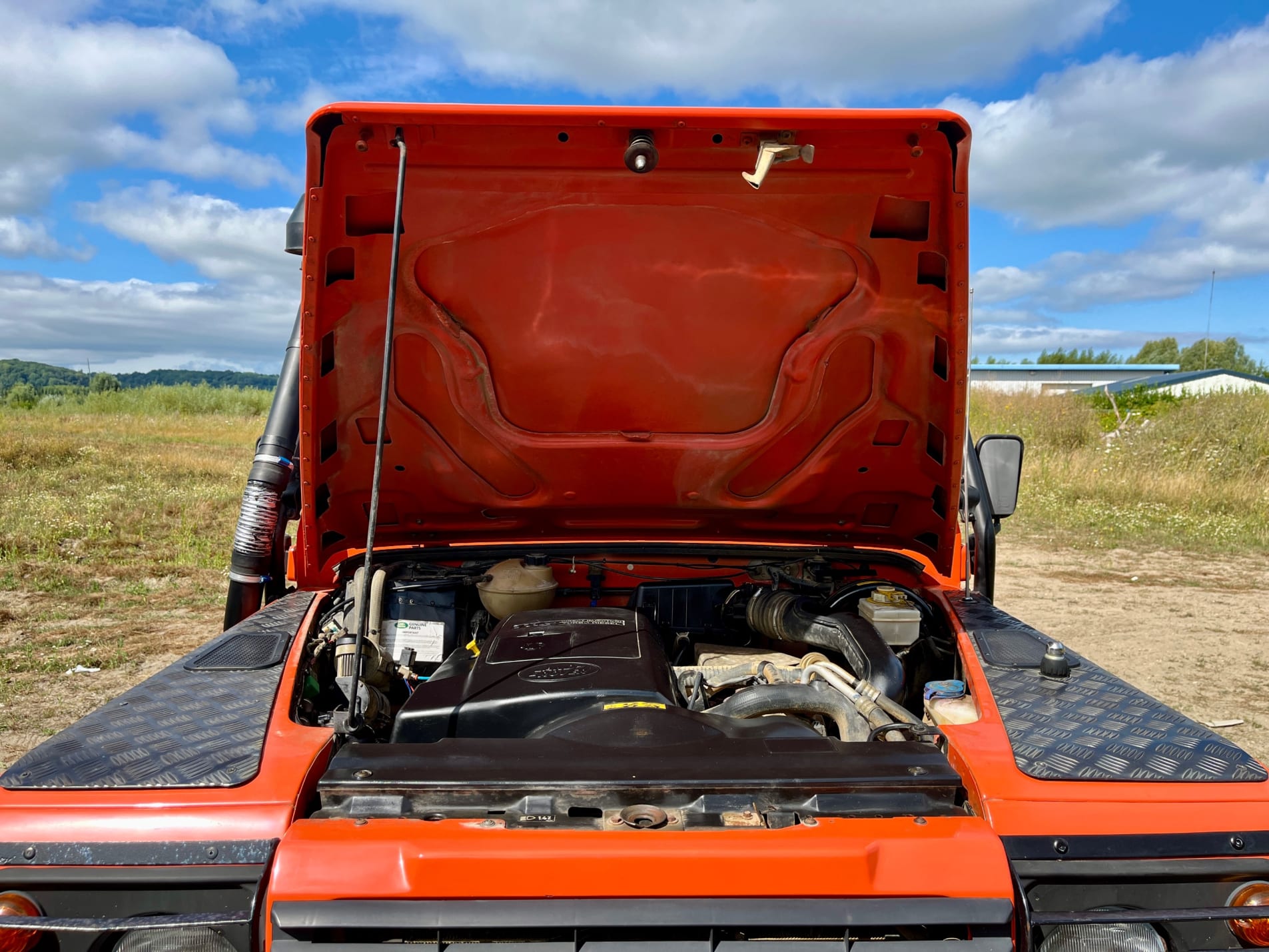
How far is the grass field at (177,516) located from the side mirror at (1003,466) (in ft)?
14.2

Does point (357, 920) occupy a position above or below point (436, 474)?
below

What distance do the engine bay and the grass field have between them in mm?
2582

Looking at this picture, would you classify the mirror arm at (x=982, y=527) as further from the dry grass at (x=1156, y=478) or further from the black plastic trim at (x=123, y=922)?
the dry grass at (x=1156, y=478)

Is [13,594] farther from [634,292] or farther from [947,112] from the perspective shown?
[947,112]

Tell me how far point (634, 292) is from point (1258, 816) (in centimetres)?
177

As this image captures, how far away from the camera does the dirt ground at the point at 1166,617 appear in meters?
5.20

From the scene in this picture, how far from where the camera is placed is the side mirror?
2932mm

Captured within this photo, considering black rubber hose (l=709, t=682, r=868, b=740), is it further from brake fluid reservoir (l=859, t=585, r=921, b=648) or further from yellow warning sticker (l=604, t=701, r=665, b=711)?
brake fluid reservoir (l=859, t=585, r=921, b=648)

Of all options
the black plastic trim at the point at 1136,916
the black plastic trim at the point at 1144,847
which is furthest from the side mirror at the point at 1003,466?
the black plastic trim at the point at 1136,916

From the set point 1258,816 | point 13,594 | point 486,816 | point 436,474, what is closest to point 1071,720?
point 1258,816

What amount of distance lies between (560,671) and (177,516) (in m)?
9.54

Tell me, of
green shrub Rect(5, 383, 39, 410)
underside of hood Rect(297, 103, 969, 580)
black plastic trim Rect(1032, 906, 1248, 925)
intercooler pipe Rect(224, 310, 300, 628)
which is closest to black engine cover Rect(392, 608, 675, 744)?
underside of hood Rect(297, 103, 969, 580)

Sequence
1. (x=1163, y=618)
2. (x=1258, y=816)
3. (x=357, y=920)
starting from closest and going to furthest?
(x=357, y=920), (x=1258, y=816), (x=1163, y=618)

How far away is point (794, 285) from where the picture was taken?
2.38 m
